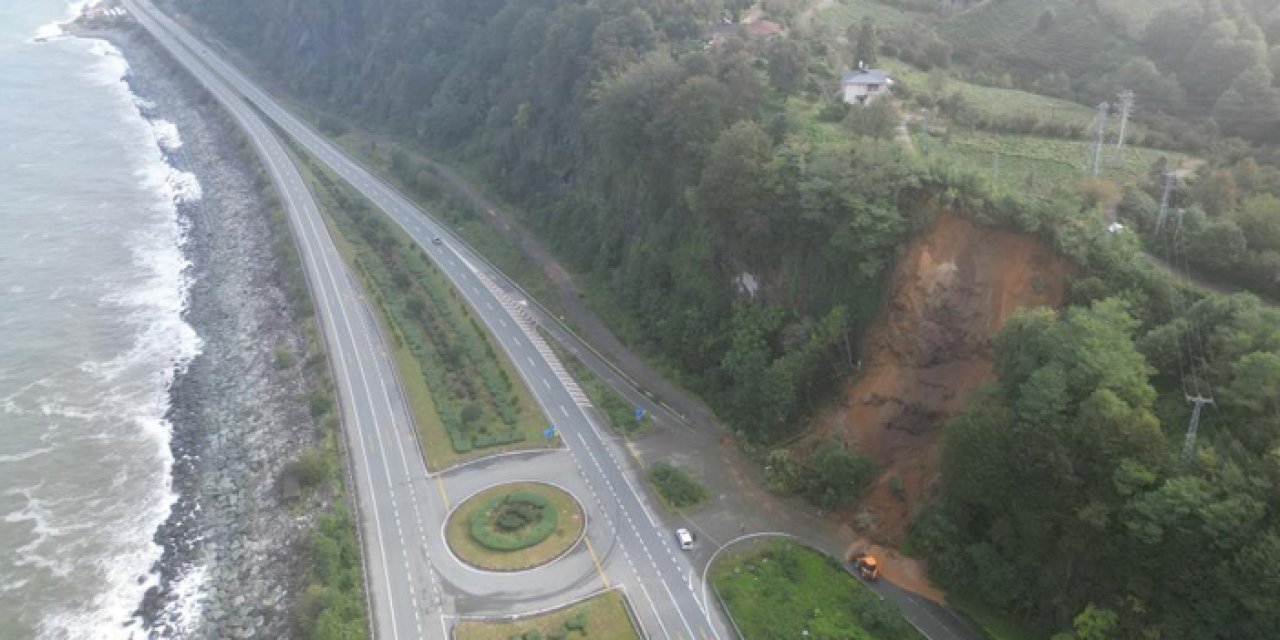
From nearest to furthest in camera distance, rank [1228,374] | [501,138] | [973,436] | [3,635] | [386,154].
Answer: [1228,374]
[973,436]
[3,635]
[501,138]
[386,154]

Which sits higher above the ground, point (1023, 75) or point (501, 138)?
point (1023, 75)

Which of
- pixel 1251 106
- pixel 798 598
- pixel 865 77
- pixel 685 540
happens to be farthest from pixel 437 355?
pixel 1251 106

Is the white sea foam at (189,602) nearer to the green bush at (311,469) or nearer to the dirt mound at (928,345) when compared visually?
the green bush at (311,469)

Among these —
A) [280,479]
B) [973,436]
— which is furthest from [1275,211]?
[280,479]

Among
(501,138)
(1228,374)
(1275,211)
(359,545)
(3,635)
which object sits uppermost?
(1275,211)

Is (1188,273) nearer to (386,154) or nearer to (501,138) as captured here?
(501,138)

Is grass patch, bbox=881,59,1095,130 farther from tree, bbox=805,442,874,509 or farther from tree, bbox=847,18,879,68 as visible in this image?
tree, bbox=805,442,874,509

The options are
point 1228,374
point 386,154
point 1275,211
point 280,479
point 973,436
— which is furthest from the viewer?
point 386,154

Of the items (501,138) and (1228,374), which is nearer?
(1228,374)
